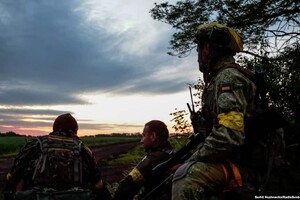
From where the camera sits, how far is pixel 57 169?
593cm

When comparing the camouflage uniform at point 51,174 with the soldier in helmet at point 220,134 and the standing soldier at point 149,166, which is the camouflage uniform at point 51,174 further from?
the soldier in helmet at point 220,134

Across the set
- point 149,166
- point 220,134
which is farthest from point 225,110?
point 149,166

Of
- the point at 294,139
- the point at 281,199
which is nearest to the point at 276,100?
the point at 294,139

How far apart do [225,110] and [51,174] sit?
3150mm

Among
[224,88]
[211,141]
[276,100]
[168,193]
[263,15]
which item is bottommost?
[168,193]

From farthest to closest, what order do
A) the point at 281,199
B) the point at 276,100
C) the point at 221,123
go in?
the point at 276,100, the point at 281,199, the point at 221,123

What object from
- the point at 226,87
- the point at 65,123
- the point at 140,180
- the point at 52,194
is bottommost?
the point at 52,194

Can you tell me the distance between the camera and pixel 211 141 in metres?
3.55

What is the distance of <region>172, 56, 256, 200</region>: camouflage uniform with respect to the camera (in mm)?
3506

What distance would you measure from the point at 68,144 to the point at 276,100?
7.40m

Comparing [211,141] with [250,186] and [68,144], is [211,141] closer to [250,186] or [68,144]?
[250,186]

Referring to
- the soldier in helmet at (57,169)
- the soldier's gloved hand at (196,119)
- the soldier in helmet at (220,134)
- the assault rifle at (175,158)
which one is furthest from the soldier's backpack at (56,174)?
the soldier in helmet at (220,134)

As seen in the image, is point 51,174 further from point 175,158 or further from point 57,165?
point 175,158

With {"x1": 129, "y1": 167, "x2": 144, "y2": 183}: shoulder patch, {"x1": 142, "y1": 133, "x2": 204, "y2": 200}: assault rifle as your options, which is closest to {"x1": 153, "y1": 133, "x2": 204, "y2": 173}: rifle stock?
{"x1": 142, "y1": 133, "x2": 204, "y2": 200}: assault rifle
